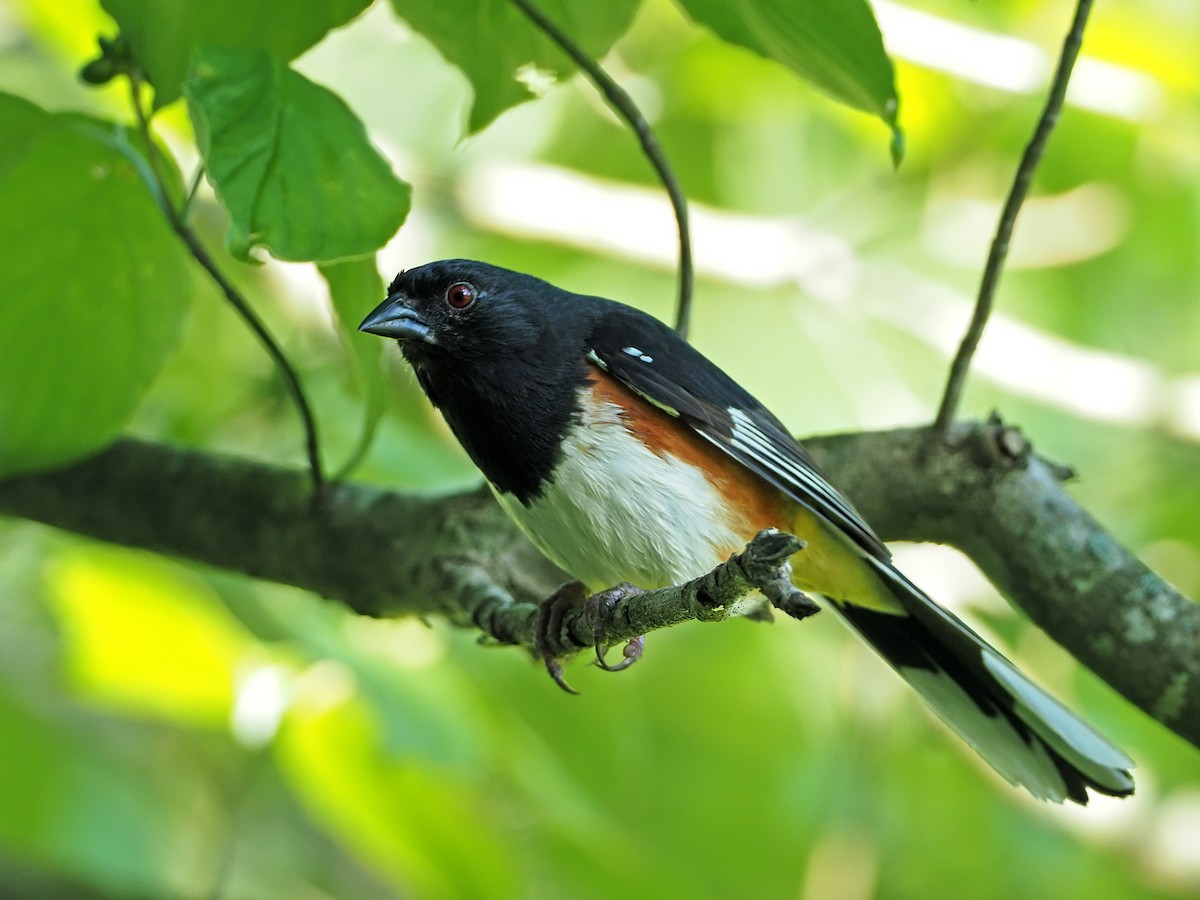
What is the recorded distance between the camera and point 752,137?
20.8ft

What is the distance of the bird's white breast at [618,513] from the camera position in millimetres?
2850

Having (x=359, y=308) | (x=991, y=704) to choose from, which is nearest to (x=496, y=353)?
(x=359, y=308)

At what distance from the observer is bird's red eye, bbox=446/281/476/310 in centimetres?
321

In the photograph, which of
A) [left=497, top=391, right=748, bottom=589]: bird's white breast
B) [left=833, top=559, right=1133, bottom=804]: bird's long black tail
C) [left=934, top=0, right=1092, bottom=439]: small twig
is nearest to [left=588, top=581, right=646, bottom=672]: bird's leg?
[left=497, top=391, right=748, bottom=589]: bird's white breast

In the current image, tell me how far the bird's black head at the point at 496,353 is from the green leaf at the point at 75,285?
0.56m

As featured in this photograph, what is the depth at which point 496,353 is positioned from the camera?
311 cm

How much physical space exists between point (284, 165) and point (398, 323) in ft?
2.52

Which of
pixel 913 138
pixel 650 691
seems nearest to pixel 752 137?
pixel 913 138

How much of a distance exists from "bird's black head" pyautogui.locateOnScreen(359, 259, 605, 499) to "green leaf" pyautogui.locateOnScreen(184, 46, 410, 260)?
55 centimetres

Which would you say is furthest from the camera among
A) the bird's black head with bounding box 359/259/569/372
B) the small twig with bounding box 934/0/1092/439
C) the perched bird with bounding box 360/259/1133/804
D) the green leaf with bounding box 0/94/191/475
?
the bird's black head with bounding box 359/259/569/372

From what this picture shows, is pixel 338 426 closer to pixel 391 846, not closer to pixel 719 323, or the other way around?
pixel 391 846

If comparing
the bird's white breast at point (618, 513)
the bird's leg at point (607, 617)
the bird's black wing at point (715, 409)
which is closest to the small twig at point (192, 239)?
the bird's white breast at point (618, 513)

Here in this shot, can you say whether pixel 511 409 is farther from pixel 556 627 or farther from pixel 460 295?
pixel 556 627

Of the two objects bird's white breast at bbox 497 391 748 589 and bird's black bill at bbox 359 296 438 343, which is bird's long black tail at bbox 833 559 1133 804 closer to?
bird's white breast at bbox 497 391 748 589
